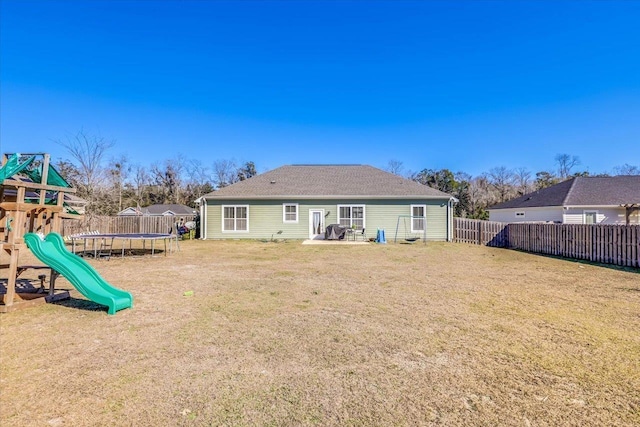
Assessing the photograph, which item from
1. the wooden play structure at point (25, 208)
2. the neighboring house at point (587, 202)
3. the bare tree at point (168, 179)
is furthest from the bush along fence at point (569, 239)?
the bare tree at point (168, 179)

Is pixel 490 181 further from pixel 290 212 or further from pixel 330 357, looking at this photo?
pixel 330 357

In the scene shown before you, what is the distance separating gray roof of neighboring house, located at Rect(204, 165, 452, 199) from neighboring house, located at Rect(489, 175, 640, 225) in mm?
8860

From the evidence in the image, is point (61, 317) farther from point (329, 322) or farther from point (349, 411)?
point (349, 411)

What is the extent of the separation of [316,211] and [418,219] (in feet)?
19.8

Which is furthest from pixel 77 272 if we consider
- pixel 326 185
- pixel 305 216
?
pixel 326 185

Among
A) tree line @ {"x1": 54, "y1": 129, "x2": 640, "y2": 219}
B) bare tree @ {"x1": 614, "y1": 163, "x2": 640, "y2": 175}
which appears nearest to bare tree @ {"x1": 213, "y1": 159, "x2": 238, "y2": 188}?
tree line @ {"x1": 54, "y1": 129, "x2": 640, "y2": 219}

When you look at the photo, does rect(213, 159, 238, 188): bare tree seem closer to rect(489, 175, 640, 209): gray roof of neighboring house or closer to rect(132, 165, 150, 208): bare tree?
rect(132, 165, 150, 208): bare tree

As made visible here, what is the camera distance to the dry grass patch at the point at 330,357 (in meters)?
2.44

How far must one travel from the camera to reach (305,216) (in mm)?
18609

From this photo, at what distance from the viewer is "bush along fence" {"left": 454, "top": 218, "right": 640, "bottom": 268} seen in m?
9.56

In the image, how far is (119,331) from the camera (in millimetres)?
4121

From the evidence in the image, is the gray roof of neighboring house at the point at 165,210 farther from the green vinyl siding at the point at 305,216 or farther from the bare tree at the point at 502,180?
the bare tree at the point at 502,180

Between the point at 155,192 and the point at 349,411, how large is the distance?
1995 inches

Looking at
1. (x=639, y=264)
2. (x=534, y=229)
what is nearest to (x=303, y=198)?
(x=534, y=229)
